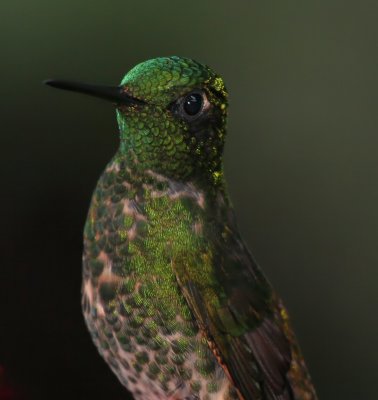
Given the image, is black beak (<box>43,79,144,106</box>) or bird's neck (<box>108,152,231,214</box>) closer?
black beak (<box>43,79,144,106</box>)

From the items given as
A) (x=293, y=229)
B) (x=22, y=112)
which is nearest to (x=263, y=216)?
(x=293, y=229)

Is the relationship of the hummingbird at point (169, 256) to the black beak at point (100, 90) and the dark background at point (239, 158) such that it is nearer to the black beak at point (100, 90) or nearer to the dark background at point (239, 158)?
the black beak at point (100, 90)

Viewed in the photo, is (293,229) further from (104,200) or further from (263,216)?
(104,200)

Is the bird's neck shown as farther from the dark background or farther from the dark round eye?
the dark background

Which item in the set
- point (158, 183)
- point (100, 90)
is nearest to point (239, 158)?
point (158, 183)

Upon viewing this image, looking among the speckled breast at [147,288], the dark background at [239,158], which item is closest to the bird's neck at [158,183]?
the speckled breast at [147,288]

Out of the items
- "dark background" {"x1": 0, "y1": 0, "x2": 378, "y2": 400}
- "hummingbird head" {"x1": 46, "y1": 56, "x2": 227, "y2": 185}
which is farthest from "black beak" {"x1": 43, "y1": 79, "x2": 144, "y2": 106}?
"dark background" {"x1": 0, "y1": 0, "x2": 378, "y2": 400}

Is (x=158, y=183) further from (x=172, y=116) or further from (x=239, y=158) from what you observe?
(x=239, y=158)
